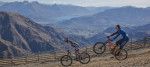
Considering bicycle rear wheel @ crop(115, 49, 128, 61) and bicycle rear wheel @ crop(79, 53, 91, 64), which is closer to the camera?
bicycle rear wheel @ crop(115, 49, 128, 61)

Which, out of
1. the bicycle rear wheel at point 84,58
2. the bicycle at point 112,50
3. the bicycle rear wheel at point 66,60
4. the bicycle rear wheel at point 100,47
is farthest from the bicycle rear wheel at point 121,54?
the bicycle rear wheel at point 66,60

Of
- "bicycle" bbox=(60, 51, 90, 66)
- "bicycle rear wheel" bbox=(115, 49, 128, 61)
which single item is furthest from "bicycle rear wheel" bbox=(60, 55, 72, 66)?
"bicycle rear wheel" bbox=(115, 49, 128, 61)

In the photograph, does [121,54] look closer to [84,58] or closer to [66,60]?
[84,58]

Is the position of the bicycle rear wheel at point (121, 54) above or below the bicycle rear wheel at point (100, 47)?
below

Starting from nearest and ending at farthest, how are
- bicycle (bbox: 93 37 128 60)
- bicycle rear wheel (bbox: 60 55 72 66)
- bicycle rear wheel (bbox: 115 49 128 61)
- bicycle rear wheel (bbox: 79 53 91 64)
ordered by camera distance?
1. bicycle (bbox: 93 37 128 60)
2. bicycle rear wheel (bbox: 115 49 128 61)
3. bicycle rear wheel (bbox: 79 53 91 64)
4. bicycle rear wheel (bbox: 60 55 72 66)

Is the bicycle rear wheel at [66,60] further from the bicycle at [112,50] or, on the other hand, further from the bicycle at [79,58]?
the bicycle at [112,50]

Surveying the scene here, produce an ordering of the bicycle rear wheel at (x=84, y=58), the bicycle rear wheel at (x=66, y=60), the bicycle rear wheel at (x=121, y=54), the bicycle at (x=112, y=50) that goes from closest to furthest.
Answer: the bicycle at (x=112, y=50) < the bicycle rear wheel at (x=121, y=54) < the bicycle rear wheel at (x=84, y=58) < the bicycle rear wheel at (x=66, y=60)

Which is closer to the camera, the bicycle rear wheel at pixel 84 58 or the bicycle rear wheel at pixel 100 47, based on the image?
the bicycle rear wheel at pixel 100 47

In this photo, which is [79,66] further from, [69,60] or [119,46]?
[119,46]

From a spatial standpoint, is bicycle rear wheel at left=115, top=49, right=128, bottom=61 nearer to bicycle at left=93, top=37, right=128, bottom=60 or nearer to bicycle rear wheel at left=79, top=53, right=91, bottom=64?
bicycle at left=93, top=37, right=128, bottom=60

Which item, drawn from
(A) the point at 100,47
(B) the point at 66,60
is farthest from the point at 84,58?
(A) the point at 100,47

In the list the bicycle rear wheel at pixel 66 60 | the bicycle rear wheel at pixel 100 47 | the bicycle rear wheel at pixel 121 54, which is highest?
the bicycle rear wheel at pixel 100 47

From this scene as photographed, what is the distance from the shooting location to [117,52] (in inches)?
631

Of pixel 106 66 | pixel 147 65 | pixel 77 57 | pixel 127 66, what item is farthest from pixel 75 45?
pixel 147 65
